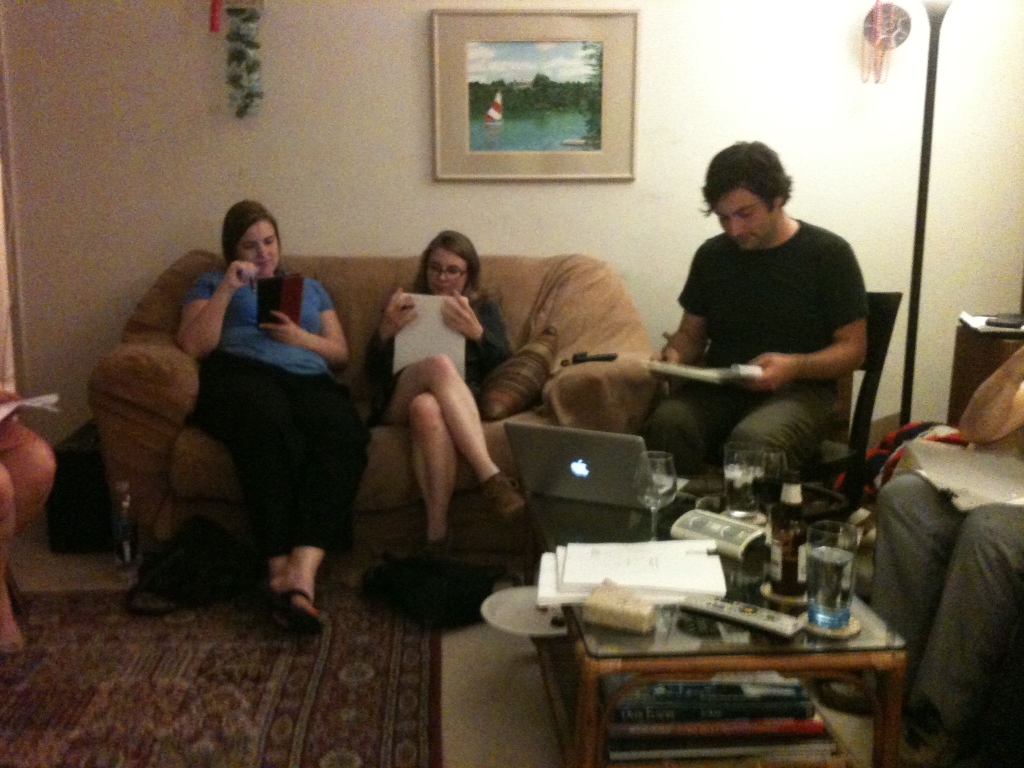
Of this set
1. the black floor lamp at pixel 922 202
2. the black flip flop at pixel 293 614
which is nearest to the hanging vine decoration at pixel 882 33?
the black floor lamp at pixel 922 202

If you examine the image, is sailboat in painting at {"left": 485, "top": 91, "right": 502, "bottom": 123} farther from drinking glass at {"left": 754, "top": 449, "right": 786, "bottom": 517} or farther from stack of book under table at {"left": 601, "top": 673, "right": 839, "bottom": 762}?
stack of book under table at {"left": 601, "top": 673, "right": 839, "bottom": 762}

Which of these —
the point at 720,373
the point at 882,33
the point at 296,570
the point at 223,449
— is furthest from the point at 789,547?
the point at 882,33

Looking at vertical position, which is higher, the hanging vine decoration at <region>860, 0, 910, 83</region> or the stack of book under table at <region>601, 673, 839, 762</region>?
the hanging vine decoration at <region>860, 0, 910, 83</region>

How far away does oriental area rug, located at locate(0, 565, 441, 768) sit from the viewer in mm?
1670

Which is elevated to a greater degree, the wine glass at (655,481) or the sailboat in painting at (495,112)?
the sailboat in painting at (495,112)

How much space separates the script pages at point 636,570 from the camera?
1.39 meters

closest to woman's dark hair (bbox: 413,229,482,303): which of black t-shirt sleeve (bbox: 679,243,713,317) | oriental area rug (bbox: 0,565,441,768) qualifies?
black t-shirt sleeve (bbox: 679,243,713,317)

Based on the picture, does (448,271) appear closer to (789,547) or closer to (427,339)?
(427,339)

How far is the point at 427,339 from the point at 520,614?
45.8 inches

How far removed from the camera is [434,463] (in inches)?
95.2

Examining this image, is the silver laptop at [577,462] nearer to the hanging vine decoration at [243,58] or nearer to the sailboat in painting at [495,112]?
the sailboat in painting at [495,112]

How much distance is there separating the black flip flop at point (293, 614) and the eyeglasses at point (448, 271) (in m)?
1.06

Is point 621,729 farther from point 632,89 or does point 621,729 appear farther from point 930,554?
point 632,89

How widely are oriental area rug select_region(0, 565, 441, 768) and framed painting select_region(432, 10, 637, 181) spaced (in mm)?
1640
